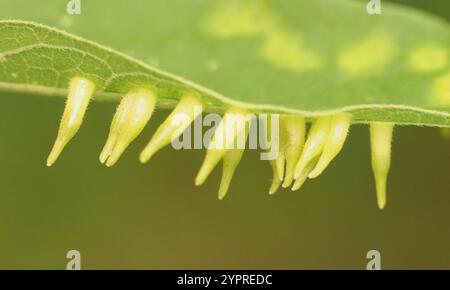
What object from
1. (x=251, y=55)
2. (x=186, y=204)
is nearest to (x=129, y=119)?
(x=251, y=55)

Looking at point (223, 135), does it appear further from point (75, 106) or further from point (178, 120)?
point (75, 106)

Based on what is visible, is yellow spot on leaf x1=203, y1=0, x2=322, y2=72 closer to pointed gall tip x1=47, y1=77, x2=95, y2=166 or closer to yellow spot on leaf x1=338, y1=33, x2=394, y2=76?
yellow spot on leaf x1=338, y1=33, x2=394, y2=76

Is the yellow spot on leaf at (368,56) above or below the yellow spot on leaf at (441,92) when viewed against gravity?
above

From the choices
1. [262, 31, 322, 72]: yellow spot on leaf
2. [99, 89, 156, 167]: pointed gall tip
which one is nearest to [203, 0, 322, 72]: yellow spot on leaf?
[262, 31, 322, 72]: yellow spot on leaf

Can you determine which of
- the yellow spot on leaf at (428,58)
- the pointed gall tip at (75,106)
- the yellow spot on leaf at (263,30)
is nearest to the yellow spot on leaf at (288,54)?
the yellow spot on leaf at (263,30)

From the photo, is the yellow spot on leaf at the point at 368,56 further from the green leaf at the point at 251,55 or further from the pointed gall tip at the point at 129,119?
the pointed gall tip at the point at 129,119

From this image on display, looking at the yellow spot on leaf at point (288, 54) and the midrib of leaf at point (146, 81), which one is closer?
the midrib of leaf at point (146, 81)
